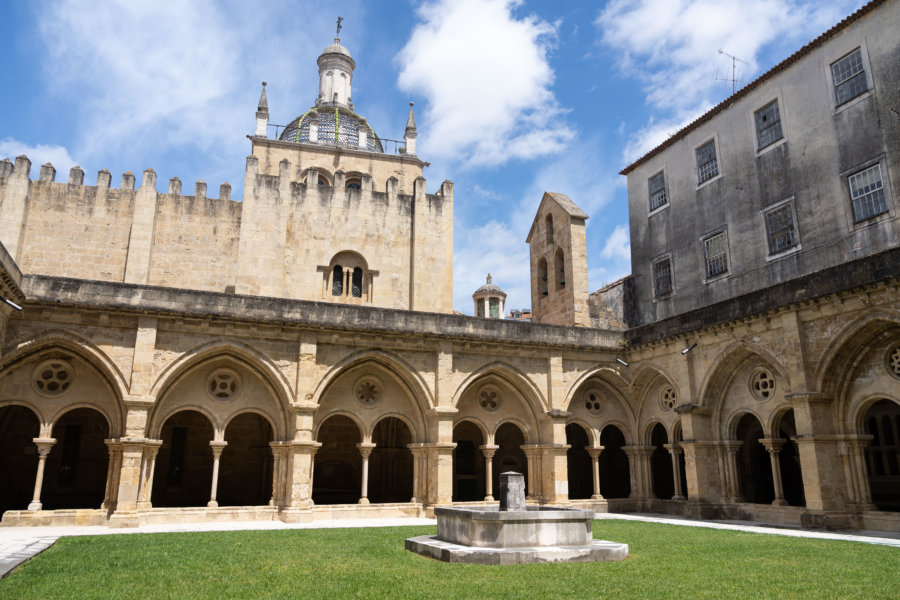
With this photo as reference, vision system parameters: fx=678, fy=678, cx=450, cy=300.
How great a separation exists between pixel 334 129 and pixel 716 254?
57.1 ft

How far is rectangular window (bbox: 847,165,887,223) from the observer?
15.9 metres

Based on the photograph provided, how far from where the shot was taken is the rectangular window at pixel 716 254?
19953 millimetres

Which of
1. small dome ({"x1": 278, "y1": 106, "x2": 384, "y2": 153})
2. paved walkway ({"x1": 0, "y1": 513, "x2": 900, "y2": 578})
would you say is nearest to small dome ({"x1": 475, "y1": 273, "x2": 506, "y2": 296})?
small dome ({"x1": 278, "y1": 106, "x2": 384, "y2": 153})

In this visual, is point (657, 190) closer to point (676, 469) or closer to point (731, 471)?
point (676, 469)

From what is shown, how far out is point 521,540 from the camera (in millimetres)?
9477

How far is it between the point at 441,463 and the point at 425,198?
33.8ft

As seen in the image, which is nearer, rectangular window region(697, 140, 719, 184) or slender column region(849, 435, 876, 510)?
slender column region(849, 435, 876, 510)

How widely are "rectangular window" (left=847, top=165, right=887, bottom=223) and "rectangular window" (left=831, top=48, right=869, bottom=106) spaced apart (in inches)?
81.4

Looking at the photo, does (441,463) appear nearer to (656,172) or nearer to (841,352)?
(841,352)

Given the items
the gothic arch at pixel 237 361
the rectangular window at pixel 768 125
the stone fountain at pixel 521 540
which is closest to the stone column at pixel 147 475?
the gothic arch at pixel 237 361

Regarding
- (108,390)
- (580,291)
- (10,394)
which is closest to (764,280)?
(580,291)

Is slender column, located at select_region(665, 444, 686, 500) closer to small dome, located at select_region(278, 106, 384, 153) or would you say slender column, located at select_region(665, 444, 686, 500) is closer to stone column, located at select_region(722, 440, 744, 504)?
stone column, located at select_region(722, 440, 744, 504)

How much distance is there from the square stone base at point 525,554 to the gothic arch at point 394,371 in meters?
7.94

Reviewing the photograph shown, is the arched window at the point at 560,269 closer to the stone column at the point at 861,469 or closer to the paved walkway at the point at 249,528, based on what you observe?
the paved walkway at the point at 249,528
